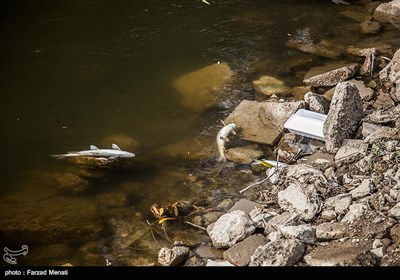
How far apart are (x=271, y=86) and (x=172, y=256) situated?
11.3 feet

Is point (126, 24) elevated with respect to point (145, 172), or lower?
elevated

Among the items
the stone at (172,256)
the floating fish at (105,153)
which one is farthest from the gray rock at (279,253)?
Result: the floating fish at (105,153)

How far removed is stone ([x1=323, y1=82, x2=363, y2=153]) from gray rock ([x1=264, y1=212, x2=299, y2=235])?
1183 millimetres

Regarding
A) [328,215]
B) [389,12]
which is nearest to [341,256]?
[328,215]

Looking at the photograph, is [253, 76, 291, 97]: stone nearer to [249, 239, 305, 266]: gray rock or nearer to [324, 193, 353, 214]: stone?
[324, 193, 353, 214]: stone

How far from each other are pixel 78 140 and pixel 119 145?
556 mm

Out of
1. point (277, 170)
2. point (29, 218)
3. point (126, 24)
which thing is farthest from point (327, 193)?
point (126, 24)

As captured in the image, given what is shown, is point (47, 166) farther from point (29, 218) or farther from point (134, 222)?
point (134, 222)

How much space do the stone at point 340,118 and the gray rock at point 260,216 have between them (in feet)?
3.93

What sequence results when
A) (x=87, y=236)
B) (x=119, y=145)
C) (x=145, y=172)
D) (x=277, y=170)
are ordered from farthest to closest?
(x=119, y=145) < (x=145, y=172) < (x=277, y=170) < (x=87, y=236)

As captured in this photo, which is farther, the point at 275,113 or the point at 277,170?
the point at 275,113

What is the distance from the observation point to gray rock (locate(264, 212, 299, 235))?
13.6ft

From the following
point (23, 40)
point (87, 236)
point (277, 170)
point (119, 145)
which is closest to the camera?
point (87, 236)

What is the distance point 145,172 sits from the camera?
538cm
